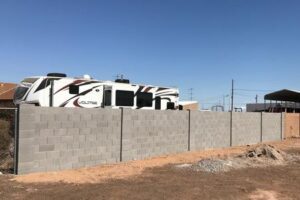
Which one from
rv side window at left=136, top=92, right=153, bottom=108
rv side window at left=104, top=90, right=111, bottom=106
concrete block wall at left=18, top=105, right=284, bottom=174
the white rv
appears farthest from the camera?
rv side window at left=136, top=92, right=153, bottom=108

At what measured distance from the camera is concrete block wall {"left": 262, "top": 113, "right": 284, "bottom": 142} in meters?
29.2

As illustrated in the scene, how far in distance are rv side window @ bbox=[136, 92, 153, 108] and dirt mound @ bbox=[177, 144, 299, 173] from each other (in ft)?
19.6

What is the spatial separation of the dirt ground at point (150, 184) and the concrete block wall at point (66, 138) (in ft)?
1.38

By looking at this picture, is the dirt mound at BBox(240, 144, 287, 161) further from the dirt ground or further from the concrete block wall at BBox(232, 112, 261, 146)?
the concrete block wall at BBox(232, 112, 261, 146)

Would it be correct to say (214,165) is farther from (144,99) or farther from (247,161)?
(144,99)

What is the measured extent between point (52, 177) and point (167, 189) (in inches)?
140

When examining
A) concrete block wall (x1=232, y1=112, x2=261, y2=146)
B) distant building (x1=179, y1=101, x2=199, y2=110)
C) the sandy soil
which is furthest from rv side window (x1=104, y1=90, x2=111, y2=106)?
distant building (x1=179, y1=101, x2=199, y2=110)

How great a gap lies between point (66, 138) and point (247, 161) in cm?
728

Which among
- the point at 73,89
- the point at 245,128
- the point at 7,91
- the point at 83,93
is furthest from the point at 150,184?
the point at 7,91

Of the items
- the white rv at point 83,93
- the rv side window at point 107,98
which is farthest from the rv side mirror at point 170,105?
the rv side window at point 107,98

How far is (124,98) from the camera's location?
20.7 m

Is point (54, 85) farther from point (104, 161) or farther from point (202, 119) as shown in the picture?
point (202, 119)

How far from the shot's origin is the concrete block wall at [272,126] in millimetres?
29203

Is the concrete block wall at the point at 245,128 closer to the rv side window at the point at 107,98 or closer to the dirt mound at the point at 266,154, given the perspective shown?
the dirt mound at the point at 266,154
